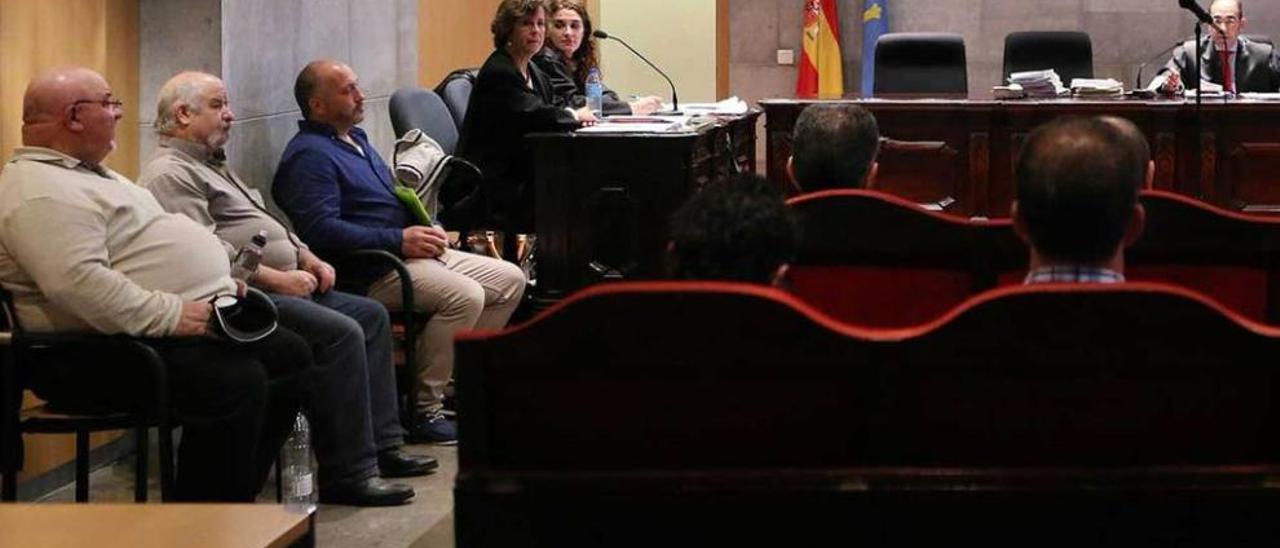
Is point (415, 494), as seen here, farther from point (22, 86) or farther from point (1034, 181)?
point (1034, 181)

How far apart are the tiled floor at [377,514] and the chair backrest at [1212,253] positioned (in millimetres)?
1737

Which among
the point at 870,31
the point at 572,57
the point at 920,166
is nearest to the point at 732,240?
the point at 572,57

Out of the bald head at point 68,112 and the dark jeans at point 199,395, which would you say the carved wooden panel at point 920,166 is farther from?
the bald head at point 68,112

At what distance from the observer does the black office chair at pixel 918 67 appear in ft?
34.1

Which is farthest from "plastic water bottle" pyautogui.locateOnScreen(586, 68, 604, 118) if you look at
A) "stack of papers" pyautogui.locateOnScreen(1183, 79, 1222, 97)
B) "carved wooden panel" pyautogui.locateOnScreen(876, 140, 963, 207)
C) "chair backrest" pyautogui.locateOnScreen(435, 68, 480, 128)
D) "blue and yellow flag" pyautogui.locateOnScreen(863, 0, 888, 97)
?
"blue and yellow flag" pyautogui.locateOnScreen(863, 0, 888, 97)

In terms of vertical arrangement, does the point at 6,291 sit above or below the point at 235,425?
above

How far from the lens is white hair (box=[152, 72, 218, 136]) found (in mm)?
5035

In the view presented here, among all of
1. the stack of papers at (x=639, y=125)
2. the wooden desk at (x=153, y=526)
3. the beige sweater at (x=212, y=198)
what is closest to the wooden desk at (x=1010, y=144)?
the stack of papers at (x=639, y=125)

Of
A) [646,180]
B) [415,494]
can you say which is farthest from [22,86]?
[646,180]

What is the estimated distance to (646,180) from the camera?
713cm

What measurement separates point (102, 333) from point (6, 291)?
0.23 meters

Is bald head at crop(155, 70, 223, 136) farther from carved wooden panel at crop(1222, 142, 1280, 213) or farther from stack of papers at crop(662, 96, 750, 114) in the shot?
carved wooden panel at crop(1222, 142, 1280, 213)

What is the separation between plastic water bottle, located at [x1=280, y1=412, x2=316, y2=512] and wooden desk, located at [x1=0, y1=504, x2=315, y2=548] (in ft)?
7.60

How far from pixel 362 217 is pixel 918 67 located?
16.7 feet
